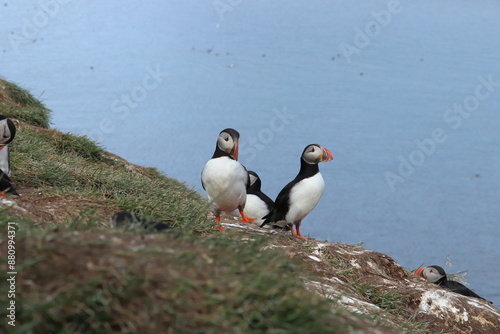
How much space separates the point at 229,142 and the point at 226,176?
29 centimetres

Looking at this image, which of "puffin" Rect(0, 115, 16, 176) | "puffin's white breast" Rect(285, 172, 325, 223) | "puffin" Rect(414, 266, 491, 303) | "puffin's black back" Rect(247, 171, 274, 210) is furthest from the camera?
"puffin's black back" Rect(247, 171, 274, 210)

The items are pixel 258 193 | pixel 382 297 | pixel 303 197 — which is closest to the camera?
pixel 382 297

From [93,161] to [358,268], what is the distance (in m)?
4.41

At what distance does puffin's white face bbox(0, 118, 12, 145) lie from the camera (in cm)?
599

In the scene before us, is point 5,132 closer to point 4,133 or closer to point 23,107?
point 4,133

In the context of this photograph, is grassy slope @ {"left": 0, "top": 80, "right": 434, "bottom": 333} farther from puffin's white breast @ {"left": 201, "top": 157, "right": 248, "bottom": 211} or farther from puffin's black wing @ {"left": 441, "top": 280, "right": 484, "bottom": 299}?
puffin's black wing @ {"left": 441, "top": 280, "right": 484, "bottom": 299}

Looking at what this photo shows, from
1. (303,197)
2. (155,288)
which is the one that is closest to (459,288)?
(303,197)

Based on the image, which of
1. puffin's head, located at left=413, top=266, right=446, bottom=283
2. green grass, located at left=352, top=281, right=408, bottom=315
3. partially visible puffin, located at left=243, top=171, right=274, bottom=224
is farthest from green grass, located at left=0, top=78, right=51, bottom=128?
green grass, located at left=352, top=281, right=408, bottom=315

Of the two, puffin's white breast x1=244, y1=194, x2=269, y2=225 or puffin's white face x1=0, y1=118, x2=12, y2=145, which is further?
puffin's white breast x1=244, y1=194, x2=269, y2=225

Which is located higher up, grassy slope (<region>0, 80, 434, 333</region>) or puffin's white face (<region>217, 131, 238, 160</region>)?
puffin's white face (<region>217, 131, 238, 160</region>)

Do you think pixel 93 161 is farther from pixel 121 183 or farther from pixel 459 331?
pixel 459 331

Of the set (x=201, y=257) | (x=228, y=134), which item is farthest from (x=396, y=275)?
(x=201, y=257)

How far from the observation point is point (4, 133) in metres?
6.00

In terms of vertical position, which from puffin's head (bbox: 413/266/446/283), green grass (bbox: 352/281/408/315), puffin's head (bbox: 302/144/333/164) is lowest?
green grass (bbox: 352/281/408/315)
